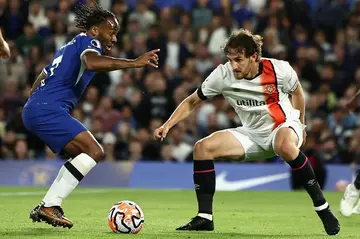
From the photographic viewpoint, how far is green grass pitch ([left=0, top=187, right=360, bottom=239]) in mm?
8219

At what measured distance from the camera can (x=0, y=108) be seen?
18.4 m

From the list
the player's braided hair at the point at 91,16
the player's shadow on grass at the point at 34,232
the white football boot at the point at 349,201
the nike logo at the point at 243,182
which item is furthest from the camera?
the nike logo at the point at 243,182

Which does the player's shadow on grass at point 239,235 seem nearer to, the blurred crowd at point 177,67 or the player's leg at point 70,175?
the player's leg at point 70,175

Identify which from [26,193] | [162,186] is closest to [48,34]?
[162,186]

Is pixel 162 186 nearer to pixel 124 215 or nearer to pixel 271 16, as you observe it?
pixel 271 16

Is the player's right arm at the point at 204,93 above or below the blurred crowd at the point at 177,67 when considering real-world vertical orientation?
above

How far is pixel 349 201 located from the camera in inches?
426

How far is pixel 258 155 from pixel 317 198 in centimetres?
79

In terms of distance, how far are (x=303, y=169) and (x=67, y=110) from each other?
2293 mm

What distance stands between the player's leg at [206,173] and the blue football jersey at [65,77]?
51.5 inches

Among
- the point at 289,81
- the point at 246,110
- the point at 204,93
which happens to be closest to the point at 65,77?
the point at 204,93

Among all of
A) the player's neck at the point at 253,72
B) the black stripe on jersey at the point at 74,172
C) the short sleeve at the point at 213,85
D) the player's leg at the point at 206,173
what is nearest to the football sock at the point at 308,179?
the player's leg at the point at 206,173

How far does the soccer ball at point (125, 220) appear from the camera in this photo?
26.7ft

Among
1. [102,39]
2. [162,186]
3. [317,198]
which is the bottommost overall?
[162,186]
